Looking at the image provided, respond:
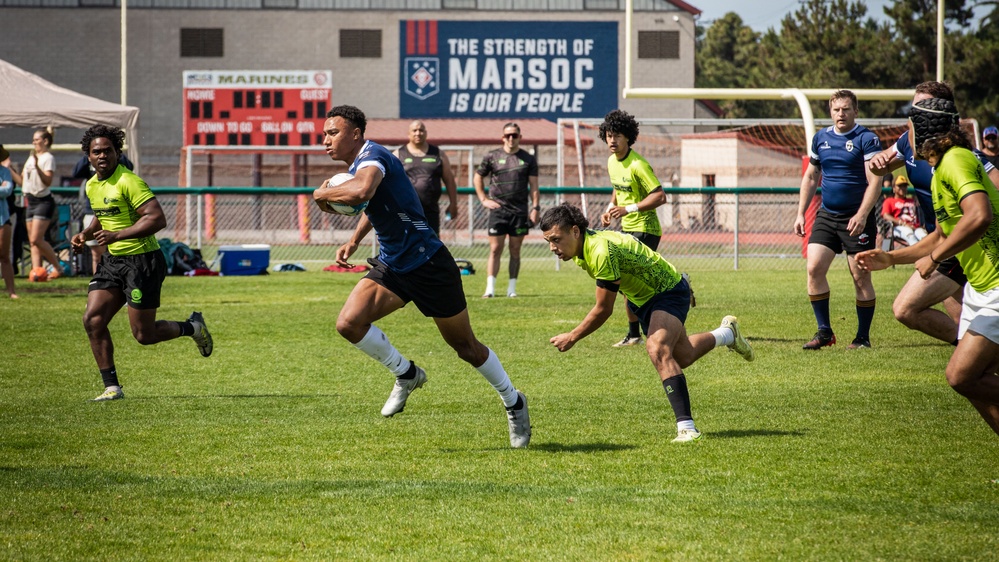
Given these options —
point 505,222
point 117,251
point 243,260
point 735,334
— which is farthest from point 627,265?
point 243,260

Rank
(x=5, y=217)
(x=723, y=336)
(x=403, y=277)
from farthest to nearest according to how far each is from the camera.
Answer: (x=5, y=217) < (x=723, y=336) < (x=403, y=277)

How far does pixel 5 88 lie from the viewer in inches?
693

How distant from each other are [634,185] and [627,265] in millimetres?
4335

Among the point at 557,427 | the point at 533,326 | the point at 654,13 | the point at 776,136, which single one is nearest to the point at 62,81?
the point at 654,13

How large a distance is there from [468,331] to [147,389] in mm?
3270

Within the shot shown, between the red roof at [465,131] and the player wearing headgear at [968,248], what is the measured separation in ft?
121

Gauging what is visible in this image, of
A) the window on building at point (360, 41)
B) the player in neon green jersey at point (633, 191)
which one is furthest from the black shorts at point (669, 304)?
the window on building at point (360, 41)

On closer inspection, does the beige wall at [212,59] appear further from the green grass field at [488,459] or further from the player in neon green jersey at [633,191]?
the green grass field at [488,459]

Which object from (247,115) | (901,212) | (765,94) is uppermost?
(247,115)

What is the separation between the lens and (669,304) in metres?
6.83

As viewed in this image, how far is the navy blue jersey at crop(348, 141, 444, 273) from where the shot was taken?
6633mm

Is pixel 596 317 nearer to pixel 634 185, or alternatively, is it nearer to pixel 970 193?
pixel 970 193

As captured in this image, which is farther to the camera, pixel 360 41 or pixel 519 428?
pixel 360 41

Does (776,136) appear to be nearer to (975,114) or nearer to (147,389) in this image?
(975,114)
